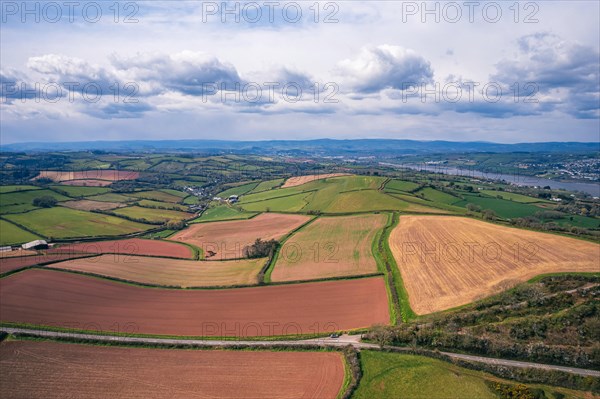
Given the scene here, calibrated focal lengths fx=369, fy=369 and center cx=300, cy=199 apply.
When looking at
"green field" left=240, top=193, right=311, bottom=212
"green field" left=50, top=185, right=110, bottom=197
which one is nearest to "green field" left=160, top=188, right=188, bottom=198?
"green field" left=50, top=185, right=110, bottom=197

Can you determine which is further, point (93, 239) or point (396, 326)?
point (93, 239)

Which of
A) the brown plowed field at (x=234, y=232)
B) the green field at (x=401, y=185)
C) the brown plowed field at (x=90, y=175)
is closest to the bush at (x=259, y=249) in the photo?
the brown plowed field at (x=234, y=232)

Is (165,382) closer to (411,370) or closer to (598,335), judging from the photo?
(411,370)

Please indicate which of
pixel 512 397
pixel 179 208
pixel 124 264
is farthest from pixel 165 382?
pixel 179 208

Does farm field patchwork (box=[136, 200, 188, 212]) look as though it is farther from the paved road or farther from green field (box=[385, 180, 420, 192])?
the paved road

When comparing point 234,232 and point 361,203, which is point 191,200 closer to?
point 234,232

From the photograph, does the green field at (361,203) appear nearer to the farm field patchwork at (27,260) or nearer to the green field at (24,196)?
the farm field patchwork at (27,260)

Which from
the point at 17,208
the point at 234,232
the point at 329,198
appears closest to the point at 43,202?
the point at 17,208
